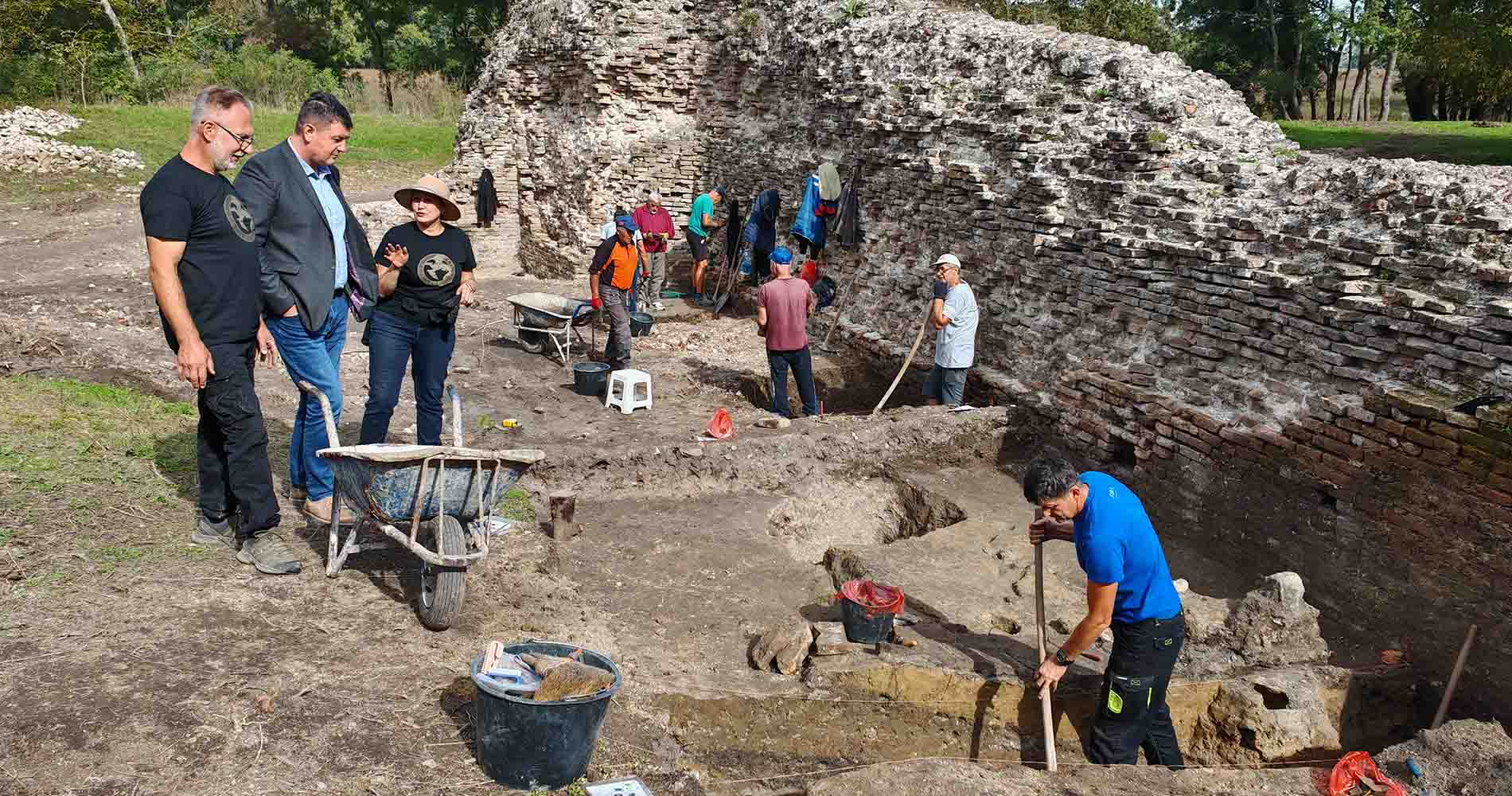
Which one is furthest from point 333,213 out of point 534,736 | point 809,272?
point 809,272

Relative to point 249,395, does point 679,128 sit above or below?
above

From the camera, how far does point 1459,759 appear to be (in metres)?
3.97

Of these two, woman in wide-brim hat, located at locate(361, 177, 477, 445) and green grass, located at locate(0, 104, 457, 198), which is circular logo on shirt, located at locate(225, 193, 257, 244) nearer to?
woman in wide-brim hat, located at locate(361, 177, 477, 445)

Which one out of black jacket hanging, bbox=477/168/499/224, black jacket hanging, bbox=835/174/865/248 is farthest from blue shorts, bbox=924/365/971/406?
black jacket hanging, bbox=477/168/499/224

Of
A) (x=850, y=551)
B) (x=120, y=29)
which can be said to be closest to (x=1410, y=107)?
(x=850, y=551)

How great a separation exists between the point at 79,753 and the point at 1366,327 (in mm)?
6114

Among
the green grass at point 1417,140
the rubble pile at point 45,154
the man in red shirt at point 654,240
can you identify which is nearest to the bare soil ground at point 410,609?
the man in red shirt at point 654,240

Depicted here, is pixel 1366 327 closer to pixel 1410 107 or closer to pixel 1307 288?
pixel 1307 288

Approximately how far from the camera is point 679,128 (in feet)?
49.1

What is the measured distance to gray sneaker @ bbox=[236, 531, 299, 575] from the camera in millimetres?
4562

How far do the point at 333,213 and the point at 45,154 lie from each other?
16.9 meters

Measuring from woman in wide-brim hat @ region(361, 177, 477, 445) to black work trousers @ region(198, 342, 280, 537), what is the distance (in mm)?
801

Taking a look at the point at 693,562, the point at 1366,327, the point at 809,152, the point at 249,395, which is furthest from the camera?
the point at 809,152

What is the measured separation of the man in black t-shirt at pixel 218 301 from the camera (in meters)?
4.11
